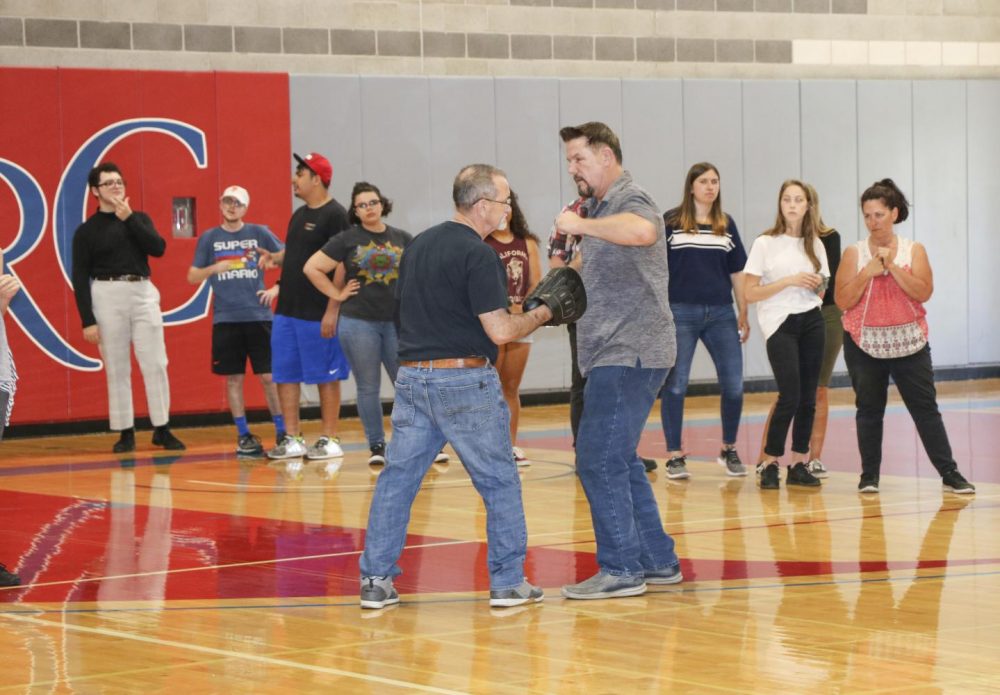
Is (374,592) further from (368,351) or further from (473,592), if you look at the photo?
(368,351)

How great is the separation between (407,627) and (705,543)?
2212 mm

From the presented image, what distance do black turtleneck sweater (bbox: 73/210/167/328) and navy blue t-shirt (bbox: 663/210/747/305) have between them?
13.0 ft

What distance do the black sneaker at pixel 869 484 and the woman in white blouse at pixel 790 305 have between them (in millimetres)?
405

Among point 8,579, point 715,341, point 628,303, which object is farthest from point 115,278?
point 628,303

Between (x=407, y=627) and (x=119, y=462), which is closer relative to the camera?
(x=407, y=627)

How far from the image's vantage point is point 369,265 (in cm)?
1108

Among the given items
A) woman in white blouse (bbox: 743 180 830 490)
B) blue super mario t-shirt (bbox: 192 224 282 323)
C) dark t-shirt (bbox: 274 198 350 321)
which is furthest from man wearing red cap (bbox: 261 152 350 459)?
woman in white blouse (bbox: 743 180 830 490)

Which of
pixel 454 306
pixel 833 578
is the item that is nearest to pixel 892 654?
pixel 833 578

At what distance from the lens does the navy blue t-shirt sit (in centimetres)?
1044

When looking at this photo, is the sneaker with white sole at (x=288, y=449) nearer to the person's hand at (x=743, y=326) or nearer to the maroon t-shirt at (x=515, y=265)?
the maroon t-shirt at (x=515, y=265)

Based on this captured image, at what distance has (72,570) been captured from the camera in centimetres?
755

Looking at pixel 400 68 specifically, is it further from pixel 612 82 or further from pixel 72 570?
pixel 72 570

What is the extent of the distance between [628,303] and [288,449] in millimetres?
5821

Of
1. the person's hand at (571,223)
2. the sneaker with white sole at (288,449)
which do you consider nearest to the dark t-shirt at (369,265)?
the sneaker with white sole at (288,449)
